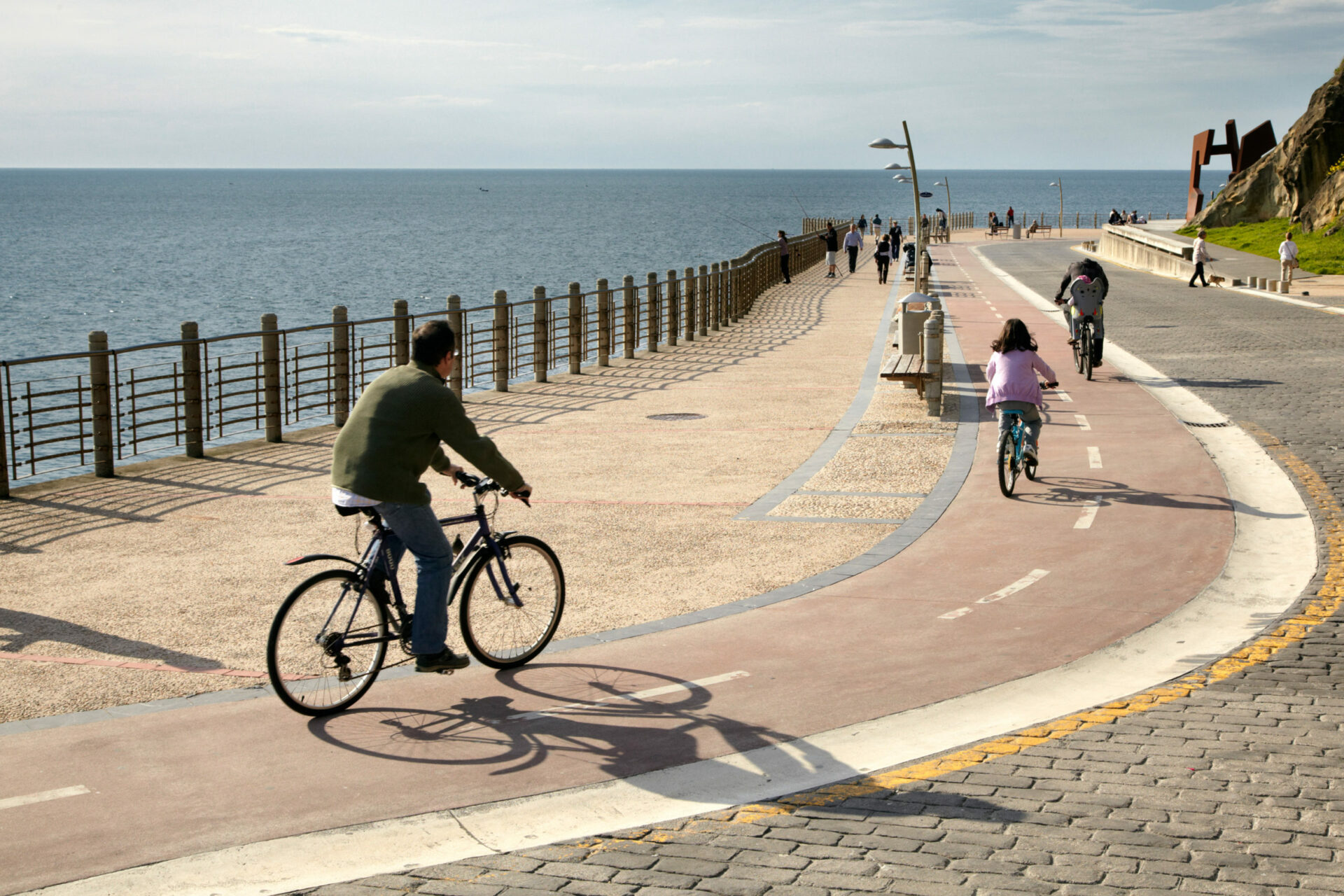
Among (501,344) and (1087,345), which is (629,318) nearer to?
(501,344)

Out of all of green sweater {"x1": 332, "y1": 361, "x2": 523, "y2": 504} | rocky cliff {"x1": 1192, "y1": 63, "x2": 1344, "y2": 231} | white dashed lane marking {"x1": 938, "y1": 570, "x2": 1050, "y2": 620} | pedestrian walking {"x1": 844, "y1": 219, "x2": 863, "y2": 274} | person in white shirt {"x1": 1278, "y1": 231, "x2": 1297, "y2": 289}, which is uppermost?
rocky cliff {"x1": 1192, "y1": 63, "x2": 1344, "y2": 231}

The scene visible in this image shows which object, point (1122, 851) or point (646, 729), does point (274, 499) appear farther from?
point (1122, 851)

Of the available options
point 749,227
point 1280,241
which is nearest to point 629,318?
point 1280,241

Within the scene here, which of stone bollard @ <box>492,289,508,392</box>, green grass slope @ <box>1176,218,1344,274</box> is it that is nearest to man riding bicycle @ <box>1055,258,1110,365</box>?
stone bollard @ <box>492,289,508,392</box>

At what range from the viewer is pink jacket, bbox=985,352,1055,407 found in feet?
37.0

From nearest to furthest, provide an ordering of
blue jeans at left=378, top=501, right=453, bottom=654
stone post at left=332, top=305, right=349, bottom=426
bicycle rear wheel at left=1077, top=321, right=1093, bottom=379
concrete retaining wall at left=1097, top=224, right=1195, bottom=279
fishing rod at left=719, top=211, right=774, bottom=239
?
blue jeans at left=378, top=501, right=453, bottom=654, stone post at left=332, top=305, right=349, bottom=426, bicycle rear wheel at left=1077, top=321, right=1093, bottom=379, concrete retaining wall at left=1097, top=224, right=1195, bottom=279, fishing rod at left=719, top=211, right=774, bottom=239

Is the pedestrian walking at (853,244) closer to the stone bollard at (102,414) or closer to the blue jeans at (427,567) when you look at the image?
the stone bollard at (102,414)

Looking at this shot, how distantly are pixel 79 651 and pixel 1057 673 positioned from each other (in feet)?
17.1

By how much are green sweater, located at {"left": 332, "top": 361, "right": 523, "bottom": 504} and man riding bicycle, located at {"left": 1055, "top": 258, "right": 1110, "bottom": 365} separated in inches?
532

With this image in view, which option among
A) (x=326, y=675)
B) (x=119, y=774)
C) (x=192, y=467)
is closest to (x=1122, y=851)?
(x=326, y=675)

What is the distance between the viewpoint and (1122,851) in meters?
4.69

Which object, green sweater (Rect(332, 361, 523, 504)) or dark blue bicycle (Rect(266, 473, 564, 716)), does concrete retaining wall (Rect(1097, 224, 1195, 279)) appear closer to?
dark blue bicycle (Rect(266, 473, 564, 716))

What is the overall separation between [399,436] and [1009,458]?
6.49 metres

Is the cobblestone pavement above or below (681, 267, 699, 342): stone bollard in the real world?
below
